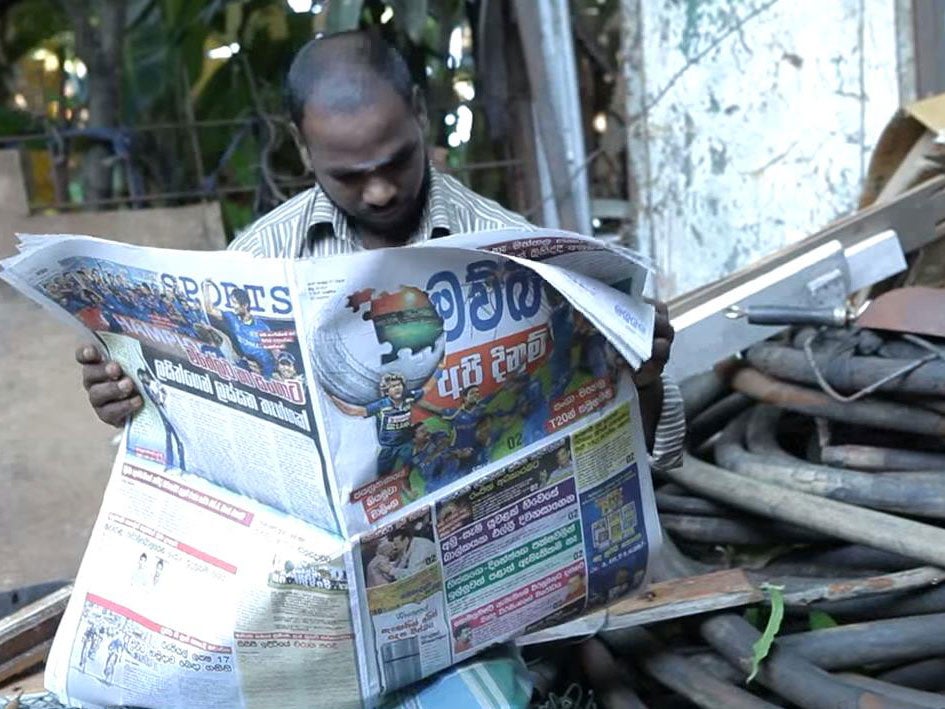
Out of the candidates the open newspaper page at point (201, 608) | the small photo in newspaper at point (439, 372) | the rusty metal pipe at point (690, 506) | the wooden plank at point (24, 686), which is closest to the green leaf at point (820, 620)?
the rusty metal pipe at point (690, 506)

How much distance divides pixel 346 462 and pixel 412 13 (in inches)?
84.9

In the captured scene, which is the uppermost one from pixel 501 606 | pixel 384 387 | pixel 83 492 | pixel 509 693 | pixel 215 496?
pixel 384 387

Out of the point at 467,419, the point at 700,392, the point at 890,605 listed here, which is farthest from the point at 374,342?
the point at 700,392

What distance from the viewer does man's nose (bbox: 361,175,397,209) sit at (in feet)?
4.79

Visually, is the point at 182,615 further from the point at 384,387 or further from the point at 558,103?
the point at 558,103

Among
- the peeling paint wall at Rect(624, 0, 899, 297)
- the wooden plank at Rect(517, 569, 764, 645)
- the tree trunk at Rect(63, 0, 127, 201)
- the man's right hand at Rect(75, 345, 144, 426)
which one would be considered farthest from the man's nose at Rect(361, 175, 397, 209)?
the tree trunk at Rect(63, 0, 127, 201)

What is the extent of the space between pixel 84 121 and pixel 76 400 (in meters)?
1.47

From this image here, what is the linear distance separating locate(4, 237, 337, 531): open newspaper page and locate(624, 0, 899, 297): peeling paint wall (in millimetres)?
1959

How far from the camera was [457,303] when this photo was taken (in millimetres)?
1250

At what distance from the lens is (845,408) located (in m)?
2.00

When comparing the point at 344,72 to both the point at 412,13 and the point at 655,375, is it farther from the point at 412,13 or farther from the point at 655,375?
the point at 412,13

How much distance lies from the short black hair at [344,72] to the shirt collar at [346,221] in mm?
113

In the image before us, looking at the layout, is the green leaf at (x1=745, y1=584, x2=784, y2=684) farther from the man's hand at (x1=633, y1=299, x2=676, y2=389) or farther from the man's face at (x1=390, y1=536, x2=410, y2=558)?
the man's face at (x1=390, y1=536, x2=410, y2=558)

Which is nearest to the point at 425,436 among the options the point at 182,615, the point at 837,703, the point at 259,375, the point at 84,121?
the point at 259,375
